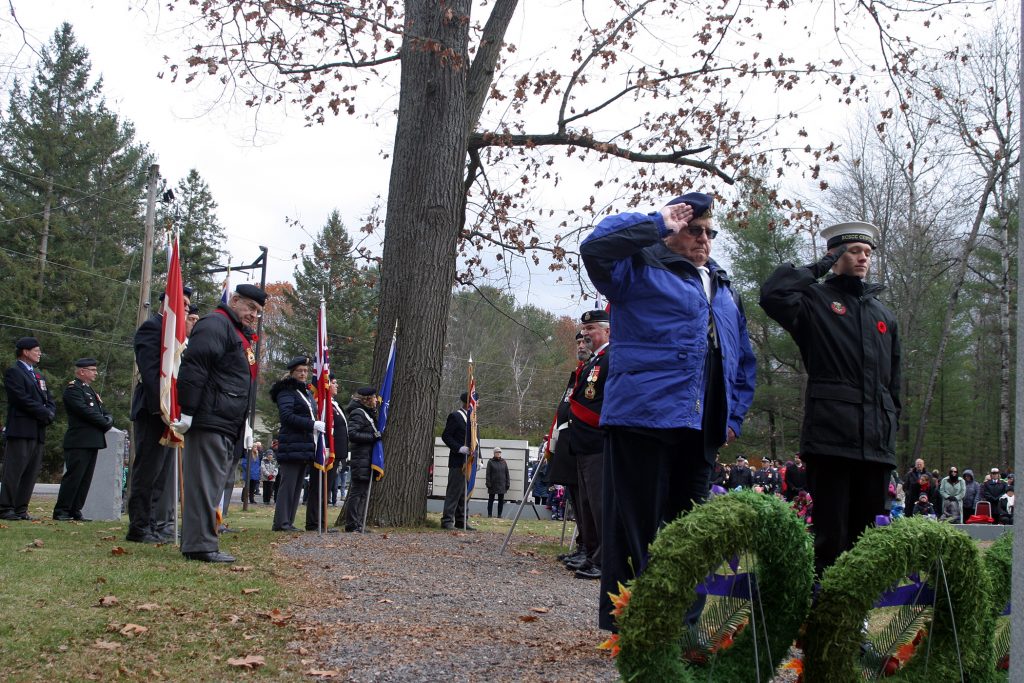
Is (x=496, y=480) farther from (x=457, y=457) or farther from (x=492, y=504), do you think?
(x=457, y=457)

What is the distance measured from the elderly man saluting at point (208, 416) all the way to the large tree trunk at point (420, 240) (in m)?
4.28

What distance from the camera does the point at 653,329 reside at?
4469mm

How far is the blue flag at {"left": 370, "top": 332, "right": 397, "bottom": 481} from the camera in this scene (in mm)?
11722

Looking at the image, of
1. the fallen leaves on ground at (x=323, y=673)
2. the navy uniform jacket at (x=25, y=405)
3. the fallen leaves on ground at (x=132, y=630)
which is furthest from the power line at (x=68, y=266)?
the fallen leaves on ground at (x=323, y=673)

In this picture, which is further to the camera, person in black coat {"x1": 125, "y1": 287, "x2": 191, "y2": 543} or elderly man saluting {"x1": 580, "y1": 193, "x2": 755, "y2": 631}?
person in black coat {"x1": 125, "y1": 287, "x2": 191, "y2": 543}

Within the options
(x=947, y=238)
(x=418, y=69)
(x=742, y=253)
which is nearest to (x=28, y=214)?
(x=742, y=253)

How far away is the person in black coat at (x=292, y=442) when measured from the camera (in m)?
11.5

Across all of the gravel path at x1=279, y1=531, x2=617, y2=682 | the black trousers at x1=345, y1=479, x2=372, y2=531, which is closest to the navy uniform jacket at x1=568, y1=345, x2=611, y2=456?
the gravel path at x1=279, y1=531, x2=617, y2=682

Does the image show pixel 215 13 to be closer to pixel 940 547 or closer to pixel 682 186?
pixel 682 186

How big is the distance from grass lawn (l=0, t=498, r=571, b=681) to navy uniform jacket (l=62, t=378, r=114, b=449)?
354 centimetres

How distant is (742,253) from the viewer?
43.2m

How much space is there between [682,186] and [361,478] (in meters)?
6.73

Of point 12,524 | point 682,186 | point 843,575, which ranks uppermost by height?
point 682,186

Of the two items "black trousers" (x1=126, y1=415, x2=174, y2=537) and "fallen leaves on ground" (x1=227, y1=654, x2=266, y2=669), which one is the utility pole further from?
"fallen leaves on ground" (x1=227, y1=654, x2=266, y2=669)
